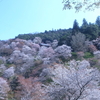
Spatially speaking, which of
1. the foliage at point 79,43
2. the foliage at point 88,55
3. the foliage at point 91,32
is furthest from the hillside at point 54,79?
the foliage at point 91,32

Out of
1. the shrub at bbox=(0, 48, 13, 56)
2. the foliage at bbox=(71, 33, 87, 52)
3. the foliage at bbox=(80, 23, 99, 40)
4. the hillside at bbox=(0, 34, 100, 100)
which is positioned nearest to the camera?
the hillside at bbox=(0, 34, 100, 100)

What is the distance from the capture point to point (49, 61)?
61.1 feet

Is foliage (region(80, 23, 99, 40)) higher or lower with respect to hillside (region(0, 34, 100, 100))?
higher

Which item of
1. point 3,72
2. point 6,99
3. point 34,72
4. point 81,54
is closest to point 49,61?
point 34,72

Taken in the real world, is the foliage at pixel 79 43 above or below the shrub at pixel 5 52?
above

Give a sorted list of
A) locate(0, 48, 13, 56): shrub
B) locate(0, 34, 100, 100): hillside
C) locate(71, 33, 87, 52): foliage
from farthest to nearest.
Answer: locate(0, 48, 13, 56): shrub, locate(71, 33, 87, 52): foliage, locate(0, 34, 100, 100): hillside

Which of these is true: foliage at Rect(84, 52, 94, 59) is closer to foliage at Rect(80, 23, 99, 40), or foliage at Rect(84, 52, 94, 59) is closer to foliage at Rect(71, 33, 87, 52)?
foliage at Rect(71, 33, 87, 52)

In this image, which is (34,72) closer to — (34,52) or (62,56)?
(62,56)

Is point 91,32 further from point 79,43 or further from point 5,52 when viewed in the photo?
point 5,52

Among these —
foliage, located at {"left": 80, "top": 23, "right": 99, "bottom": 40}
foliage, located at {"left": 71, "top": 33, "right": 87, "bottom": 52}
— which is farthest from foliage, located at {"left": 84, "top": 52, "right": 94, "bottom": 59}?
foliage, located at {"left": 80, "top": 23, "right": 99, "bottom": 40}

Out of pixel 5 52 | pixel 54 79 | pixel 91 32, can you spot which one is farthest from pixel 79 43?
pixel 54 79

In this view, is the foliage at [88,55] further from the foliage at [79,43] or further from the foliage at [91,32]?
the foliage at [91,32]

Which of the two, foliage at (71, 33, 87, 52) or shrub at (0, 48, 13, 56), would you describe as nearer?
foliage at (71, 33, 87, 52)

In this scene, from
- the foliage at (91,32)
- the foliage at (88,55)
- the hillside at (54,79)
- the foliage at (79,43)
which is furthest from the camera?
the foliage at (91,32)
